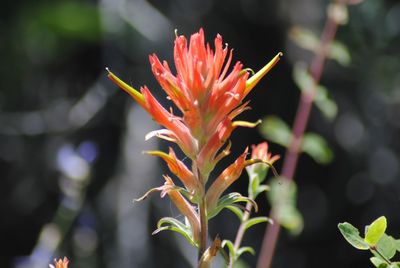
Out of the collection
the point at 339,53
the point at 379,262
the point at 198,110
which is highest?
the point at 339,53

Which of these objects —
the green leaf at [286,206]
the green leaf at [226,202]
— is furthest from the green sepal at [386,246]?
the green leaf at [286,206]

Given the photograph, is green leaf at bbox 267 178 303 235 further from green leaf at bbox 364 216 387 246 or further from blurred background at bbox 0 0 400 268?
blurred background at bbox 0 0 400 268

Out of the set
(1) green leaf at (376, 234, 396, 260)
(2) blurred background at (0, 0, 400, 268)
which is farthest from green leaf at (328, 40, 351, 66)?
(2) blurred background at (0, 0, 400, 268)

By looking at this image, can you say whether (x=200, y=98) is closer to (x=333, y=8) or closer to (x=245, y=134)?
(x=333, y=8)

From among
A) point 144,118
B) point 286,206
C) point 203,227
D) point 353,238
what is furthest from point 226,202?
point 144,118

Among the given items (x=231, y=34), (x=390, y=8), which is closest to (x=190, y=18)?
(x=231, y=34)

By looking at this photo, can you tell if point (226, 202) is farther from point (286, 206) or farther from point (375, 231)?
point (286, 206)

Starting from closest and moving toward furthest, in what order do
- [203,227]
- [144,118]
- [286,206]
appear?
[203,227]
[286,206]
[144,118]
